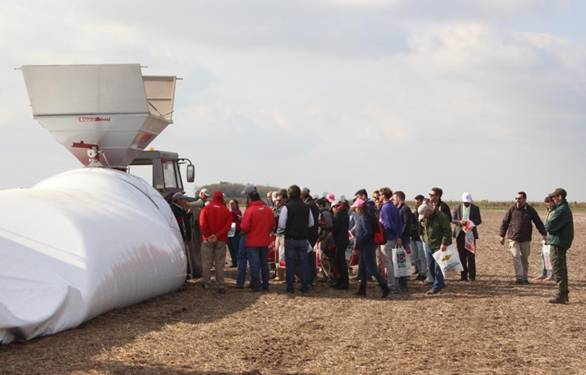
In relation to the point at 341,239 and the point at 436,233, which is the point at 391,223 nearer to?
the point at 436,233

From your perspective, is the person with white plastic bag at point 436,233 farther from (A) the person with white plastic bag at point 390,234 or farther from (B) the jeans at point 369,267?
(B) the jeans at point 369,267

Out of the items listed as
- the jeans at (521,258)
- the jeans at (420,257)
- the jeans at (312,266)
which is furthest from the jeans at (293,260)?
the jeans at (521,258)

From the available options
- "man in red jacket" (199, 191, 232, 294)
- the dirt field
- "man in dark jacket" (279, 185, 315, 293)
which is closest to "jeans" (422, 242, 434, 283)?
the dirt field

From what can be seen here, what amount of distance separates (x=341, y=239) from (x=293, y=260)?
1.32 m

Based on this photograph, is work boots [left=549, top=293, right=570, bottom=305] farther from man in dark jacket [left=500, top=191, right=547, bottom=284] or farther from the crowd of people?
man in dark jacket [left=500, top=191, right=547, bottom=284]

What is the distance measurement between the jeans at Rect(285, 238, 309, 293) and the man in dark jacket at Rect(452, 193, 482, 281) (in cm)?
390

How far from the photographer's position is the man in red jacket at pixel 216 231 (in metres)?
16.7

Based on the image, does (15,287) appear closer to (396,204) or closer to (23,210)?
(23,210)

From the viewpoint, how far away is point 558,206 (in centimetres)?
1519

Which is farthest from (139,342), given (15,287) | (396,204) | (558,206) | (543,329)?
(396,204)

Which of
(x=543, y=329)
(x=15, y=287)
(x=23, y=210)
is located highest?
(x=23, y=210)

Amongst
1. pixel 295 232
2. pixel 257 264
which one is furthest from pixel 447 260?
pixel 257 264

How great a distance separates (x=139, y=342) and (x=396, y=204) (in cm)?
912

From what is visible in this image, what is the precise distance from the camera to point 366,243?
53.5 ft
